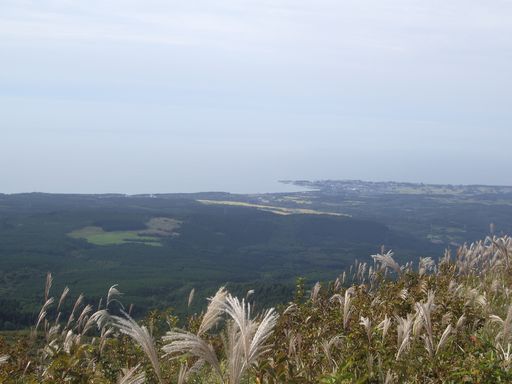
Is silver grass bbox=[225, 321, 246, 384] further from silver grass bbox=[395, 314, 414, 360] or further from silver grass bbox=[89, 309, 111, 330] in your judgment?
silver grass bbox=[89, 309, 111, 330]

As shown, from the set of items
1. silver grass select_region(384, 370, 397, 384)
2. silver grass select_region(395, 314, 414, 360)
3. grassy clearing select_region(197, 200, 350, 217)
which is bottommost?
grassy clearing select_region(197, 200, 350, 217)

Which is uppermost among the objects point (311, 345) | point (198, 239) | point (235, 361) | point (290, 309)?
point (235, 361)

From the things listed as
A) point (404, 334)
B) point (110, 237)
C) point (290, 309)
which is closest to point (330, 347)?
point (404, 334)

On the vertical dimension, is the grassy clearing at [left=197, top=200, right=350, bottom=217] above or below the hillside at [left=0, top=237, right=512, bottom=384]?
below

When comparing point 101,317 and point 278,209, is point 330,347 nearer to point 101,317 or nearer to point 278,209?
point 101,317

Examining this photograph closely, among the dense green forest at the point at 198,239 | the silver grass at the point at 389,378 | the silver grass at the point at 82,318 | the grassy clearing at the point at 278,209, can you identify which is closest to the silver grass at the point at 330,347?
the silver grass at the point at 389,378

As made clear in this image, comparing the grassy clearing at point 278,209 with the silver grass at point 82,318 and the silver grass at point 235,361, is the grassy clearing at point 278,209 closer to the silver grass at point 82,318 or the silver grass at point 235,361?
the silver grass at point 82,318

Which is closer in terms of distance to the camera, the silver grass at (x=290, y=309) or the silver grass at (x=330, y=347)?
the silver grass at (x=330, y=347)

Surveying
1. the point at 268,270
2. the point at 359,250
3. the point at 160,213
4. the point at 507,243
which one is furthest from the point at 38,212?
the point at 507,243

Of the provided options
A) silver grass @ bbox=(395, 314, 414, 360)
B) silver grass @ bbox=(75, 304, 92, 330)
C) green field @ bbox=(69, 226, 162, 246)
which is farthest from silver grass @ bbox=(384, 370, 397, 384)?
green field @ bbox=(69, 226, 162, 246)

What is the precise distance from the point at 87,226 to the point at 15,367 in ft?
420

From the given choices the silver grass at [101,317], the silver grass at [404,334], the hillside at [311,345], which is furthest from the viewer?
the silver grass at [101,317]

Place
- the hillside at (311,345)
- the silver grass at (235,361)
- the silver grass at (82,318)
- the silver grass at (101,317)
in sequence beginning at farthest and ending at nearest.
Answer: the silver grass at (82,318)
the silver grass at (101,317)
the hillside at (311,345)
the silver grass at (235,361)

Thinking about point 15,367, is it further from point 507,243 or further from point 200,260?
point 200,260
